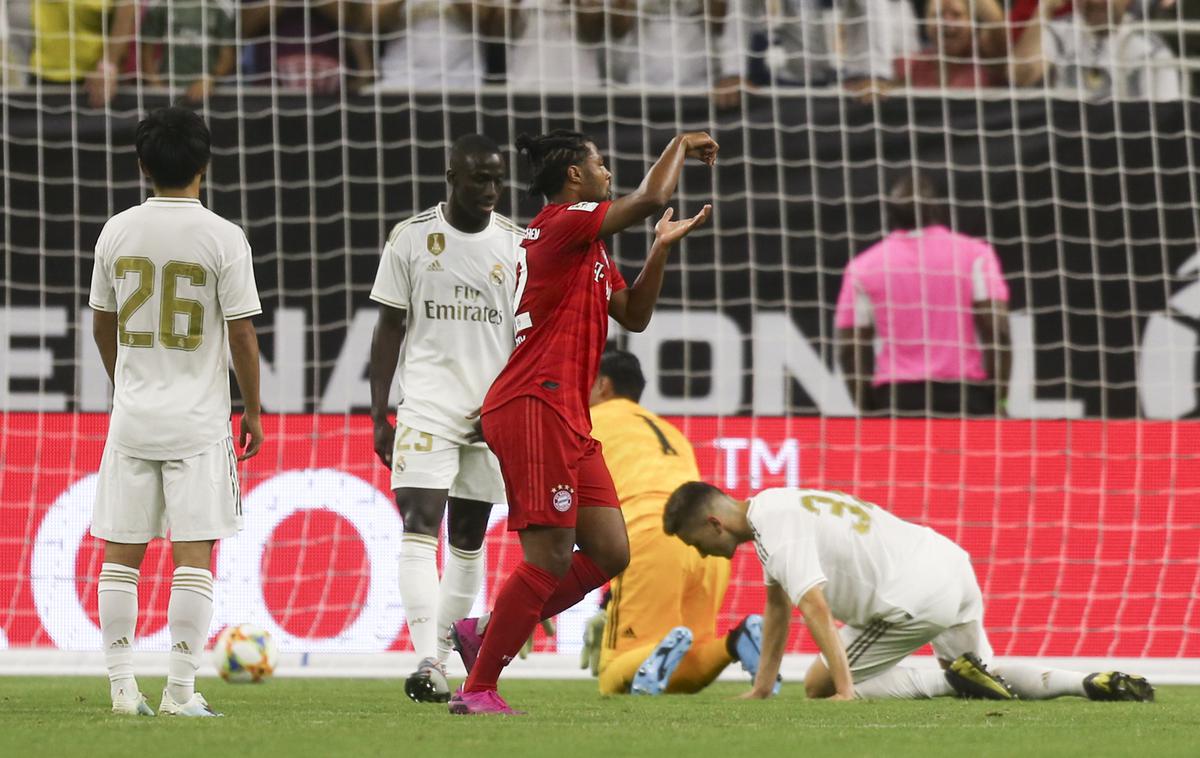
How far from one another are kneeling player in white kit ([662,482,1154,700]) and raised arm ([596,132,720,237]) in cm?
184

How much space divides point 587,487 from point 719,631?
13.1 ft

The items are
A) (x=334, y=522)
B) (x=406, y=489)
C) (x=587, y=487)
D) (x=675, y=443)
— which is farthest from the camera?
(x=334, y=522)

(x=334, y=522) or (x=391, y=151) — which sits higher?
(x=391, y=151)

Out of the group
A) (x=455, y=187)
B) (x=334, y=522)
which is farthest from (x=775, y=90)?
(x=455, y=187)

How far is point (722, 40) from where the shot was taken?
36.4 feet

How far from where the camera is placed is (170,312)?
16.6ft

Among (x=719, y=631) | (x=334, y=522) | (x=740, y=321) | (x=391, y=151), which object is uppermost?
(x=391, y=151)

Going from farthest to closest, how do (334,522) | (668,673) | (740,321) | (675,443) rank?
1. (740,321)
2. (334,522)
3. (675,443)
4. (668,673)

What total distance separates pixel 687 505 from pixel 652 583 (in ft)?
3.29

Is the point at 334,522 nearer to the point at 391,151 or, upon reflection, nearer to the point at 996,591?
the point at 391,151

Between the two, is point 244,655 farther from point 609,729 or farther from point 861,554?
point 609,729

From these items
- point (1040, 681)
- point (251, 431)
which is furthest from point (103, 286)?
point (1040, 681)

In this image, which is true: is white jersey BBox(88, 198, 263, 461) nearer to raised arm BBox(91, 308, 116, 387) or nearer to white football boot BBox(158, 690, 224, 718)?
raised arm BBox(91, 308, 116, 387)

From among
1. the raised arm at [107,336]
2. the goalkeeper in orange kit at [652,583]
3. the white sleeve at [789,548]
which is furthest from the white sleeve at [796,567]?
the raised arm at [107,336]
